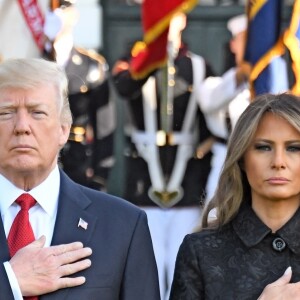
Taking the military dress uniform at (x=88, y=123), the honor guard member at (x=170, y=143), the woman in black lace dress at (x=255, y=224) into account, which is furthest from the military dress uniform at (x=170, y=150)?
the woman in black lace dress at (x=255, y=224)

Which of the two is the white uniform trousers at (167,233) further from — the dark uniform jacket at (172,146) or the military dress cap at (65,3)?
the military dress cap at (65,3)

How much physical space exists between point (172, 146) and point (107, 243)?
3848 mm

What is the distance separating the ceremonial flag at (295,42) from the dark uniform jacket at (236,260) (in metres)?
3.00

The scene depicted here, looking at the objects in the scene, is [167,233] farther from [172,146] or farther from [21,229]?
[21,229]

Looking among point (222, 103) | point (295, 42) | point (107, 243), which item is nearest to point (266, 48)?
point (295, 42)

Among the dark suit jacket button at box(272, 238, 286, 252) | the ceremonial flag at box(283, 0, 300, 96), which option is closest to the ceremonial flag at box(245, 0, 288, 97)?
the ceremonial flag at box(283, 0, 300, 96)

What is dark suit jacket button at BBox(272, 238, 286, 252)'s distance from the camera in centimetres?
532

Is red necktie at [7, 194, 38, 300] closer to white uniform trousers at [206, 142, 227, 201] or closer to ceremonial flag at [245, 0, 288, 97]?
ceremonial flag at [245, 0, 288, 97]

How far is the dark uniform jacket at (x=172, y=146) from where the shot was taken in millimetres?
8922

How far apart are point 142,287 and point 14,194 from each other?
1.85ft

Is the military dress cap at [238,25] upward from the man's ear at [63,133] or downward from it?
downward

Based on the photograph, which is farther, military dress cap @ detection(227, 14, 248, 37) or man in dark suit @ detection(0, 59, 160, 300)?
military dress cap @ detection(227, 14, 248, 37)

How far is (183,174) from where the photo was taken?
29.9 ft

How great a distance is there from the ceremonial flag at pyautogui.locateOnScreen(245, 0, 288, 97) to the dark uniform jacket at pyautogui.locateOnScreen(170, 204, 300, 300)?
119 inches
